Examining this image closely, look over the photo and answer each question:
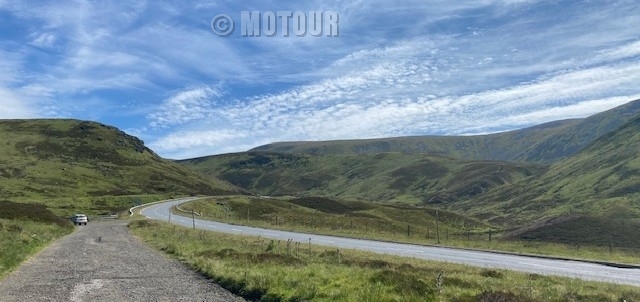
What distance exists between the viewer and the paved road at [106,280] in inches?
695

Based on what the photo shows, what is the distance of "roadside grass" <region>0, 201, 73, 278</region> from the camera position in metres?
26.2

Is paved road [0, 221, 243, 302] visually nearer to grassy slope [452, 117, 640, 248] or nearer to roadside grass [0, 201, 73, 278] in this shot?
roadside grass [0, 201, 73, 278]

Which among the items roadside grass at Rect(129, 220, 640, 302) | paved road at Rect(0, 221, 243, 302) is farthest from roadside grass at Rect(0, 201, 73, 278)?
roadside grass at Rect(129, 220, 640, 302)

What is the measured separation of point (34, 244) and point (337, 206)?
117111 millimetres

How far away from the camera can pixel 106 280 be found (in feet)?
71.1

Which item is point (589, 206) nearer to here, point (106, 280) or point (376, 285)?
point (376, 285)

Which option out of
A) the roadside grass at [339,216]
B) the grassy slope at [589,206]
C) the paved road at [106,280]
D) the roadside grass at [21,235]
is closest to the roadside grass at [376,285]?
the paved road at [106,280]

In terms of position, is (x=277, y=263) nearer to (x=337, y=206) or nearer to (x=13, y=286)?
(x=13, y=286)

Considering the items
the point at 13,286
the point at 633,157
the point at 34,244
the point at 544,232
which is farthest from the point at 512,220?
the point at 13,286

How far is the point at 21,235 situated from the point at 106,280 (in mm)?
21262

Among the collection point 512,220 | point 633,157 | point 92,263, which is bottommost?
point 512,220

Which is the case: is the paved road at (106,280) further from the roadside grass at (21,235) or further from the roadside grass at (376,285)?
the roadside grass at (376,285)

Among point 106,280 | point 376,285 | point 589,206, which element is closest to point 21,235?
point 106,280

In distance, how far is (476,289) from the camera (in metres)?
17.5
